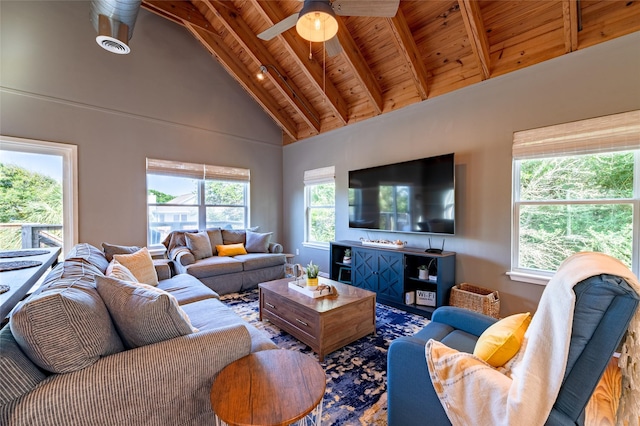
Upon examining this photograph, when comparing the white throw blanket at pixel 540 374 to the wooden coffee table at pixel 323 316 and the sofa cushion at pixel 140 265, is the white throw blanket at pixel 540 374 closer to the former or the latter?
the wooden coffee table at pixel 323 316

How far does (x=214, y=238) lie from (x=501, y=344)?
4.34 m

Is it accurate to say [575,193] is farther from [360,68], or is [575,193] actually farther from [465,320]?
[360,68]

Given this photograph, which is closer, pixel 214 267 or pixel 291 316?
pixel 291 316

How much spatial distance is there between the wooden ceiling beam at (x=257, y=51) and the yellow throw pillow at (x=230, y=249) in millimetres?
2648

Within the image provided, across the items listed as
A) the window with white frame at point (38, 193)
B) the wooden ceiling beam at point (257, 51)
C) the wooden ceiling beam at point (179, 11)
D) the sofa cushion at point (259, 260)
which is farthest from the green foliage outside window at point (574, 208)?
the window with white frame at point (38, 193)

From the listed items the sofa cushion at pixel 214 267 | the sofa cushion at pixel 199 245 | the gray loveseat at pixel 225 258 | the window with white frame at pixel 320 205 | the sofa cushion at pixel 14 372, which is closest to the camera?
the sofa cushion at pixel 14 372

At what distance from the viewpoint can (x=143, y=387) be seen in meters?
1.09

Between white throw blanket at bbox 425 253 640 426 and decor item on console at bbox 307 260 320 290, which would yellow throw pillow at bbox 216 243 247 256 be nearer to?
decor item on console at bbox 307 260 320 290

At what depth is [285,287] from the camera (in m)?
2.86

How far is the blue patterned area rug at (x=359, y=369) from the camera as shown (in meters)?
1.68

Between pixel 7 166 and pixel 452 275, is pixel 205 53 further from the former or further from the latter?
pixel 452 275

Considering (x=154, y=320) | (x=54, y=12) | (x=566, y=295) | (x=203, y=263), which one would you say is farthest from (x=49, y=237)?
(x=566, y=295)

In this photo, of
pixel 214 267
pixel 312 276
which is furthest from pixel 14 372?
pixel 214 267

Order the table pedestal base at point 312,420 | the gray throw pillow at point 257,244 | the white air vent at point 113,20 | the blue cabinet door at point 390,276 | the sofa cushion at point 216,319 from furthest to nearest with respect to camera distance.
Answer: the gray throw pillow at point 257,244 < the blue cabinet door at point 390,276 < the white air vent at point 113,20 < the sofa cushion at point 216,319 < the table pedestal base at point 312,420
